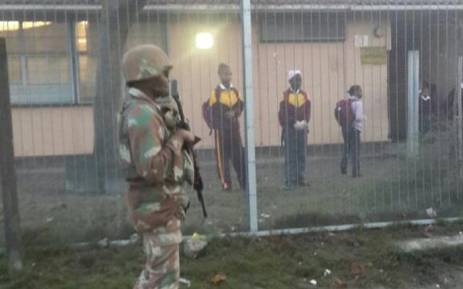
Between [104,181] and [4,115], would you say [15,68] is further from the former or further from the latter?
[104,181]

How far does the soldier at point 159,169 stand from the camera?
388 centimetres

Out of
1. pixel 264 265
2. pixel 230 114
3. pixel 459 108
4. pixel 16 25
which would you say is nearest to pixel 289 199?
pixel 264 265

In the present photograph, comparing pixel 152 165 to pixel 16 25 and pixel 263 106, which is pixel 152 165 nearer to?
pixel 263 106

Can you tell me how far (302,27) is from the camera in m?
6.46

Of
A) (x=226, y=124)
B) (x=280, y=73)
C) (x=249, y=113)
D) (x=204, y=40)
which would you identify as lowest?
(x=226, y=124)

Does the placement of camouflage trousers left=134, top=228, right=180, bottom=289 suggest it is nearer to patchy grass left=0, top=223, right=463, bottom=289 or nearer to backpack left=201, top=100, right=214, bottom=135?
patchy grass left=0, top=223, right=463, bottom=289

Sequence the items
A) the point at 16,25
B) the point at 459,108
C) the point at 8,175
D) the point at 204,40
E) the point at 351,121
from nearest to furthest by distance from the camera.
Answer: the point at 8,175, the point at 16,25, the point at 204,40, the point at 351,121, the point at 459,108

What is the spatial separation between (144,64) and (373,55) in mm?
3353

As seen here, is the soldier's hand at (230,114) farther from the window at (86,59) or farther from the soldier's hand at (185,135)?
the soldier's hand at (185,135)

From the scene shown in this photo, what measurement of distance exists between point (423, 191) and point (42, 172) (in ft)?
13.0

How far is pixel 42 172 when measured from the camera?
20.0 feet

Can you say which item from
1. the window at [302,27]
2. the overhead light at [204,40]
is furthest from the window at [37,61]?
the window at [302,27]

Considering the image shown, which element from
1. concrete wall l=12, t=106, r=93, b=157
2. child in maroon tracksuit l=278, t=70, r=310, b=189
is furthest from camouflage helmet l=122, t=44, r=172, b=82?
child in maroon tracksuit l=278, t=70, r=310, b=189

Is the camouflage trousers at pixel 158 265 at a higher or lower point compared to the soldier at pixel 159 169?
lower
